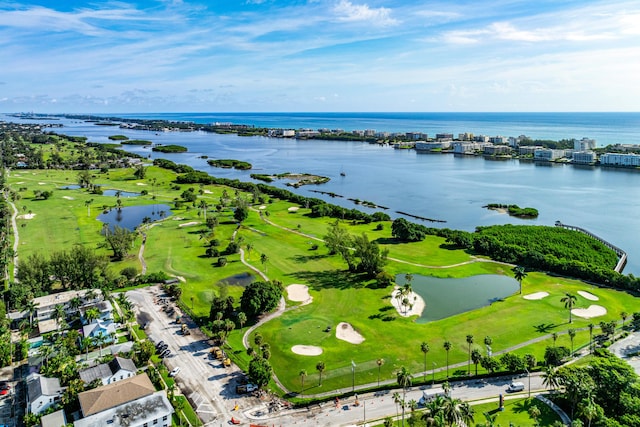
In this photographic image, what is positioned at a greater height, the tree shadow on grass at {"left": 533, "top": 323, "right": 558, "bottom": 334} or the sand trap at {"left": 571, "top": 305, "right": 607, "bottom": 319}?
the sand trap at {"left": 571, "top": 305, "right": 607, "bottom": 319}

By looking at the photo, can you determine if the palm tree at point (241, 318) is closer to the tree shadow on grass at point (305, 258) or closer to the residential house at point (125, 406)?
the residential house at point (125, 406)

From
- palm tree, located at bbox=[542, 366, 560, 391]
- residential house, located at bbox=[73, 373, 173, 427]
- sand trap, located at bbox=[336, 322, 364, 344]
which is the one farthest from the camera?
sand trap, located at bbox=[336, 322, 364, 344]

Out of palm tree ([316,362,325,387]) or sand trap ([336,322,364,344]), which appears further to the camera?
sand trap ([336,322,364,344])

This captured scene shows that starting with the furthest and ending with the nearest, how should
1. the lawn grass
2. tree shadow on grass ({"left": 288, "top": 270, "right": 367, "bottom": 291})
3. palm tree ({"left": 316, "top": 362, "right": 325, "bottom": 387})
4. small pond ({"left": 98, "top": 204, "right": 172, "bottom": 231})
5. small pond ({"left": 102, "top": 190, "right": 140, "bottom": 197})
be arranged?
1. small pond ({"left": 102, "top": 190, "right": 140, "bottom": 197})
2. small pond ({"left": 98, "top": 204, "right": 172, "bottom": 231})
3. tree shadow on grass ({"left": 288, "top": 270, "right": 367, "bottom": 291})
4. the lawn grass
5. palm tree ({"left": 316, "top": 362, "right": 325, "bottom": 387})

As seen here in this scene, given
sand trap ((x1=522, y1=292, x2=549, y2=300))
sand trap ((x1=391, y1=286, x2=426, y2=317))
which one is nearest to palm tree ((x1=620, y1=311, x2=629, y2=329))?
sand trap ((x1=522, y1=292, x2=549, y2=300))

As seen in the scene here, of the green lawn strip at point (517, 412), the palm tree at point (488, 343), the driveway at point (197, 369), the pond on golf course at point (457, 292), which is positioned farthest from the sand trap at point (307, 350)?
the palm tree at point (488, 343)

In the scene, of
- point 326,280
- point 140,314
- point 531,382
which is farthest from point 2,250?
point 531,382

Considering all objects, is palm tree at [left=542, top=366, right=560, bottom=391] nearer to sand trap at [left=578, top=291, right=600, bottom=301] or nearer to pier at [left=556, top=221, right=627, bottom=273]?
sand trap at [left=578, top=291, right=600, bottom=301]
